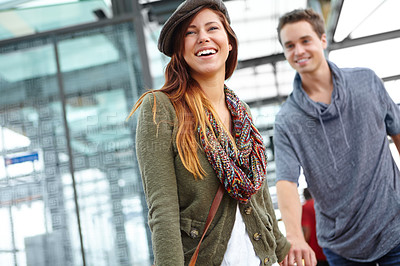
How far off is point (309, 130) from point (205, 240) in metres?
1.07

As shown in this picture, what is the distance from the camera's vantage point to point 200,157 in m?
1.42

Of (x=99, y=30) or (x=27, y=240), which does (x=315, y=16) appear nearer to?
(x=99, y=30)

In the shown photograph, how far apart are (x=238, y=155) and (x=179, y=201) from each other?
23cm

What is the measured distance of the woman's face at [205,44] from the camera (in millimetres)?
1531

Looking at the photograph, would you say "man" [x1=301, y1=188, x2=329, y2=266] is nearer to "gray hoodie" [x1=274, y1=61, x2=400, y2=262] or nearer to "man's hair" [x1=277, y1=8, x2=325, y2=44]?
"gray hoodie" [x1=274, y1=61, x2=400, y2=262]

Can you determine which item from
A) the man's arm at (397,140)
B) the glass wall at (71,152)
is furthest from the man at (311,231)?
the glass wall at (71,152)

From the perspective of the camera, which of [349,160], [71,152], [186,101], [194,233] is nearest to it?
[194,233]

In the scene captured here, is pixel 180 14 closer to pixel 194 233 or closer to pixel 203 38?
pixel 203 38

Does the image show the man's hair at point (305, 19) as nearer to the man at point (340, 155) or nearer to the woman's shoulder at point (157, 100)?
the man at point (340, 155)

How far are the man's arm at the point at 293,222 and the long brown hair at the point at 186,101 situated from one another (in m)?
0.69

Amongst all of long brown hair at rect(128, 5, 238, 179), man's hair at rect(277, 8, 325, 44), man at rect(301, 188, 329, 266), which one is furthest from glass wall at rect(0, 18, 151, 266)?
long brown hair at rect(128, 5, 238, 179)

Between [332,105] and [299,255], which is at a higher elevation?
[332,105]

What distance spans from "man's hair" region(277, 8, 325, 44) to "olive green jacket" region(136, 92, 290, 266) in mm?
1199

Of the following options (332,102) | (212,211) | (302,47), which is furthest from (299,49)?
(212,211)
